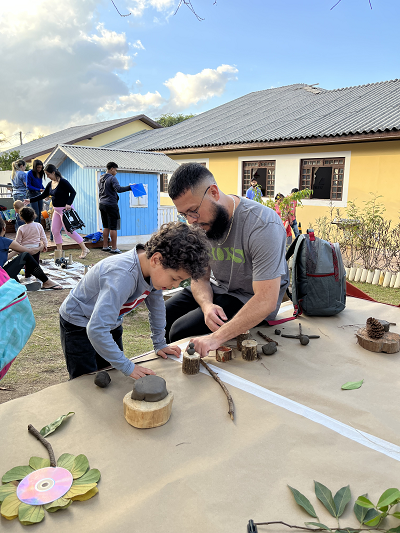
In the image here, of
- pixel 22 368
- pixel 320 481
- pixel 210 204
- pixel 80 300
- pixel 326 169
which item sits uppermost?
pixel 326 169

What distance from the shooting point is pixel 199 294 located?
8.12 feet

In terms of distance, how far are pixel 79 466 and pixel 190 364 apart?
2.29 feet

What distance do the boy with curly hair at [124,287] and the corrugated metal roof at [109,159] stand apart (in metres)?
7.89

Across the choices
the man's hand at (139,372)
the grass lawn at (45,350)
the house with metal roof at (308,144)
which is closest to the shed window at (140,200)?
the house with metal roof at (308,144)

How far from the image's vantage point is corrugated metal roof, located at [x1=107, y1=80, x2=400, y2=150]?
36.1ft

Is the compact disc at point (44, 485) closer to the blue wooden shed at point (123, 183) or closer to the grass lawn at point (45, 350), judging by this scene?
the grass lawn at point (45, 350)

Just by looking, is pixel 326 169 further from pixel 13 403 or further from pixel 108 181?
pixel 13 403

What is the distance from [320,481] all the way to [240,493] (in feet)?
0.87

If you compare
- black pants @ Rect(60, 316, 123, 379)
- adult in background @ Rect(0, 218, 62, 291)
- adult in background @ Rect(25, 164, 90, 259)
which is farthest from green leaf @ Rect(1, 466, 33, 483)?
adult in background @ Rect(25, 164, 90, 259)

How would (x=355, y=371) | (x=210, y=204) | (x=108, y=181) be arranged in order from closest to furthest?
(x=355, y=371)
(x=210, y=204)
(x=108, y=181)

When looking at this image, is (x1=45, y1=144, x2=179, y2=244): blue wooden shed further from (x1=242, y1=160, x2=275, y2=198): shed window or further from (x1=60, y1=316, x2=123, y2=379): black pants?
(x1=60, y1=316, x2=123, y2=379): black pants

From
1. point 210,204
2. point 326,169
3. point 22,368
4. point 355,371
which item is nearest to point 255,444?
point 355,371

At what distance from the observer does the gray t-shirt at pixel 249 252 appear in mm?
2156

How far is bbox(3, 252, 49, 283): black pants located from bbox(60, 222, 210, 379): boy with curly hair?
3.06 metres
